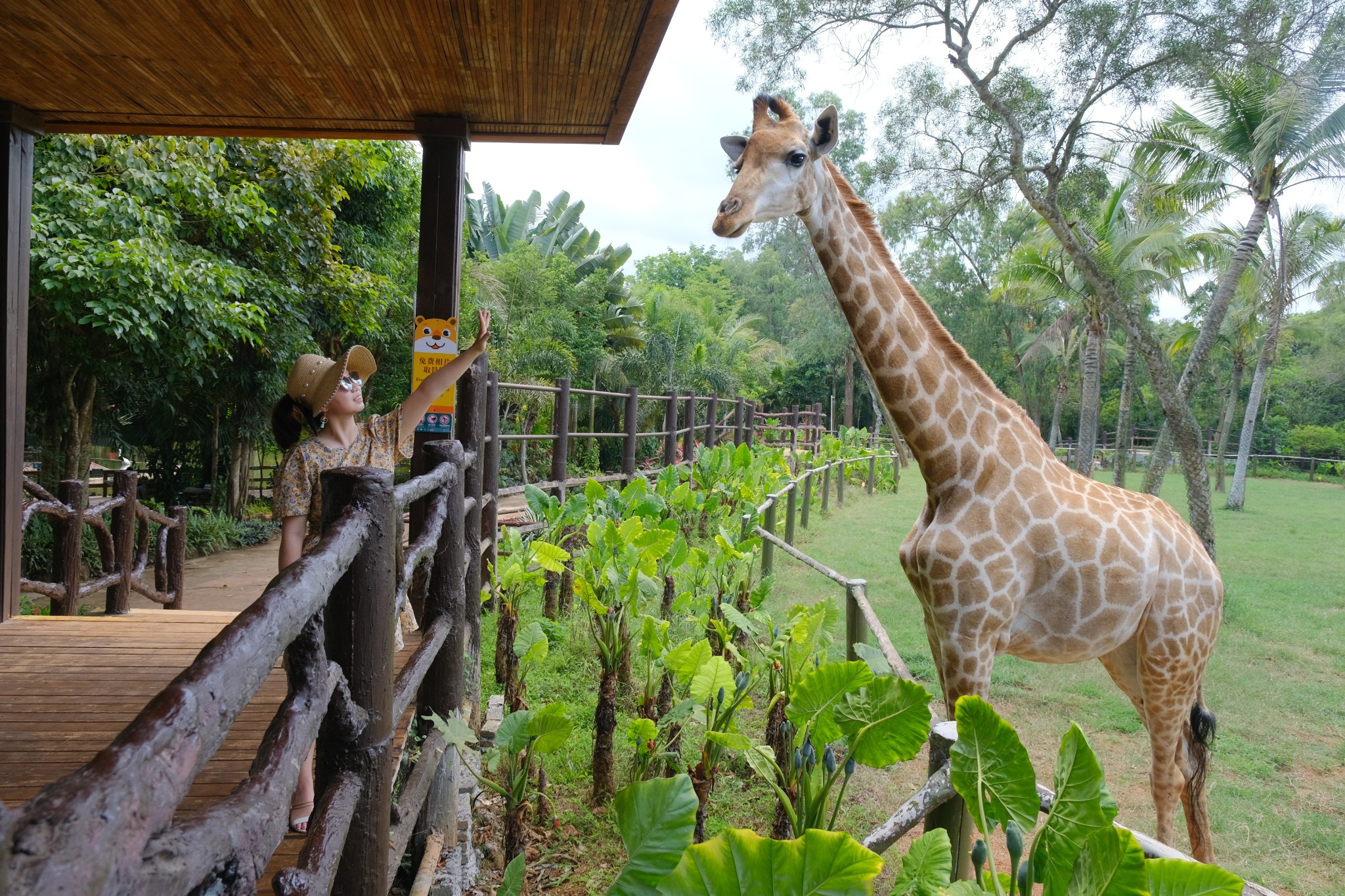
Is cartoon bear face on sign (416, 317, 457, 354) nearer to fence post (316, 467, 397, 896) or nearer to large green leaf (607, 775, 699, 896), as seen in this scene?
fence post (316, 467, 397, 896)

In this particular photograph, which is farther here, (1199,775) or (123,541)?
(123,541)

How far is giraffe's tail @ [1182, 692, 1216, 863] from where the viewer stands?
2678 millimetres

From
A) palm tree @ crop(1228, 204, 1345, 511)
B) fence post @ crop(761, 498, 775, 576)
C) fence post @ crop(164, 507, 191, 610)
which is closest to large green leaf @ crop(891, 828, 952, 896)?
fence post @ crop(164, 507, 191, 610)

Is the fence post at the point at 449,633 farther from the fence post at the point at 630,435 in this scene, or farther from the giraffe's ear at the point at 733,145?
the fence post at the point at 630,435

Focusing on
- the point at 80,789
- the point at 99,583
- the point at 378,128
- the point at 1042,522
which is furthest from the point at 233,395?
the point at 80,789

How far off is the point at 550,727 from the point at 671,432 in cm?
704

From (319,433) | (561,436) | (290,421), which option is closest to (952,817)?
(319,433)

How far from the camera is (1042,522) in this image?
239cm

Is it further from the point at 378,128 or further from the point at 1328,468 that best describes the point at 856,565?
the point at 1328,468

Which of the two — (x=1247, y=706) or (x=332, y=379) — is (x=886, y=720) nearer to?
(x=332, y=379)

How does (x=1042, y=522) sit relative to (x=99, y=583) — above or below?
above

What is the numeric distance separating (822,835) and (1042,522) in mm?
1478

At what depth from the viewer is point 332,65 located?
98.1 inches

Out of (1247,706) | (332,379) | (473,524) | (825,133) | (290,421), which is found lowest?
(1247,706)
